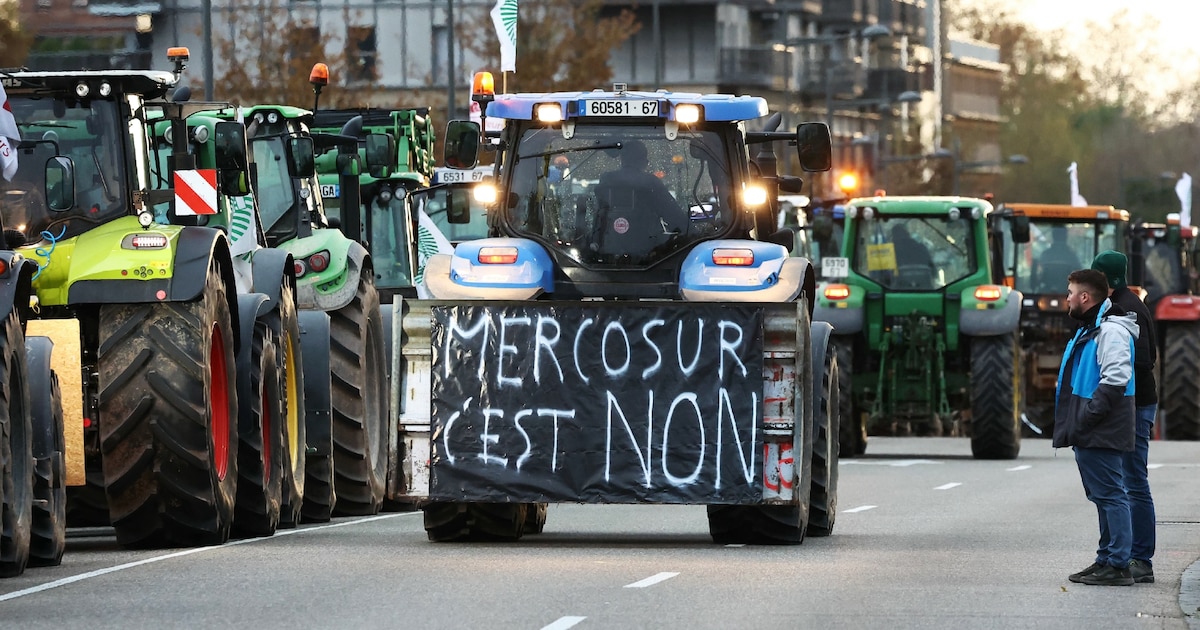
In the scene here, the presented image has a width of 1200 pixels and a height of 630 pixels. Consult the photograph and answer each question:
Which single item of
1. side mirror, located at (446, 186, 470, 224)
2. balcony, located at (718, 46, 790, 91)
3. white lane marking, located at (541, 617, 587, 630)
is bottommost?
white lane marking, located at (541, 617, 587, 630)

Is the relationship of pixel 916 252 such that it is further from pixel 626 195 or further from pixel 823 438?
pixel 626 195

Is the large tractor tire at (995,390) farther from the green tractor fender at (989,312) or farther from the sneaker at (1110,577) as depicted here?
the sneaker at (1110,577)

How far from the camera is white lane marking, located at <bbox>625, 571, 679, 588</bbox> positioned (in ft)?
49.1

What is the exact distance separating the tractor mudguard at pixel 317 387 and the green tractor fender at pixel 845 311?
12.7 metres

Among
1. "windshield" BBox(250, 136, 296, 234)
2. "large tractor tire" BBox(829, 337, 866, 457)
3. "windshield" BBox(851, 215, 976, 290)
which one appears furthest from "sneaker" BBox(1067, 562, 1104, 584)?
"windshield" BBox(851, 215, 976, 290)

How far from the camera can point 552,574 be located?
15.6 meters

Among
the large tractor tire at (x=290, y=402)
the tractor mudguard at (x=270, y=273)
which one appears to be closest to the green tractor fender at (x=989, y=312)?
the large tractor tire at (x=290, y=402)

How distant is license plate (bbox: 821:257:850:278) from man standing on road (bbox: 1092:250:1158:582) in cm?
1707

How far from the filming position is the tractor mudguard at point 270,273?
62.3 ft

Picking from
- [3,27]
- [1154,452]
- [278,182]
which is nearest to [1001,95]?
[3,27]

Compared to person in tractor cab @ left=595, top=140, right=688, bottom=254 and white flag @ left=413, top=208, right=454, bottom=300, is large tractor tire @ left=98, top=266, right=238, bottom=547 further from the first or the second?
white flag @ left=413, top=208, right=454, bottom=300

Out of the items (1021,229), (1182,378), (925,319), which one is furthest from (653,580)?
(1182,378)

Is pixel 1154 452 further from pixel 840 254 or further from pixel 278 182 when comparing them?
pixel 278 182

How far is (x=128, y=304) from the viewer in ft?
54.3
